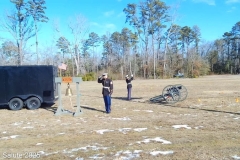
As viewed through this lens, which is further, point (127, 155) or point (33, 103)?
point (33, 103)

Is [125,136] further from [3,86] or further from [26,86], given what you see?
[3,86]

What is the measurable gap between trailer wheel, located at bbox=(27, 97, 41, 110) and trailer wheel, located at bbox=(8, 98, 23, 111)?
36 centimetres

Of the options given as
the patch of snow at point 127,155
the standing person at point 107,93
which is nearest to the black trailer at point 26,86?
Answer: the standing person at point 107,93

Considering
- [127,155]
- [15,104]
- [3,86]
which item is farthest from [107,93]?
[3,86]


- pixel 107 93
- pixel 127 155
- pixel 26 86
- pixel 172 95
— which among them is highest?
pixel 26 86

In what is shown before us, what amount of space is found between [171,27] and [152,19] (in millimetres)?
5484

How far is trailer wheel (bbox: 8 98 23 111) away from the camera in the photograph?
1024cm

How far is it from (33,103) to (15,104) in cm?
81

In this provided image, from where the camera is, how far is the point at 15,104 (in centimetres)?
1030

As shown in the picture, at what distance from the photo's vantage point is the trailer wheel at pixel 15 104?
33.6 feet

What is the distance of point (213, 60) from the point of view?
6975 centimetres

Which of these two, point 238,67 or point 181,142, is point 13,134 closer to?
point 181,142

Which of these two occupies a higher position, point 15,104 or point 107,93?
point 107,93

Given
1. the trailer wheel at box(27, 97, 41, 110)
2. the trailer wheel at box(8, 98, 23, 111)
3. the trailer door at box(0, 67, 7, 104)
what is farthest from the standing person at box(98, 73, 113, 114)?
the trailer door at box(0, 67, 7, 104)
